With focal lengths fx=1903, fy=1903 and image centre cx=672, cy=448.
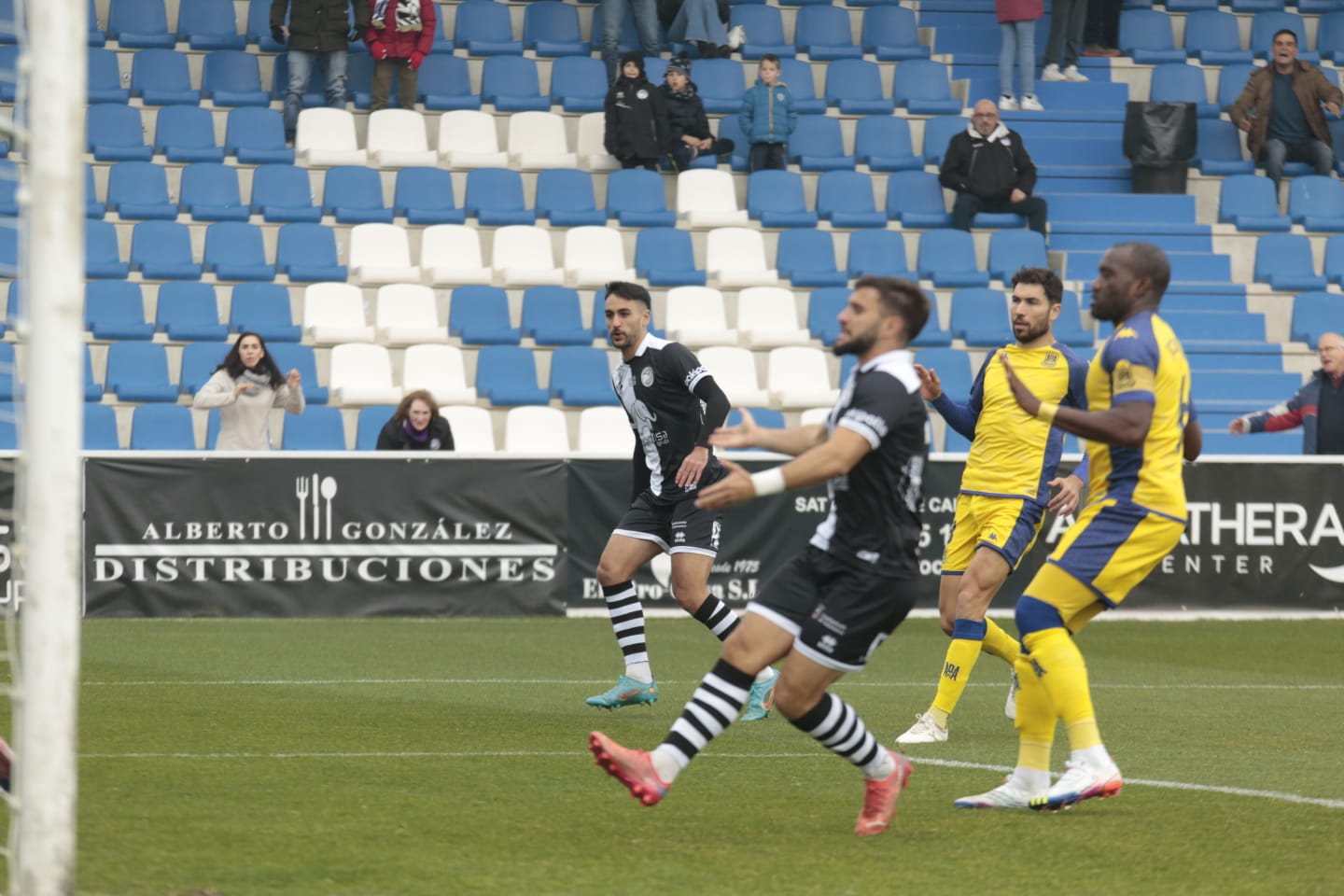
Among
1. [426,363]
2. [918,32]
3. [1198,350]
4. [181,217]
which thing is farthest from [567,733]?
[918,32]

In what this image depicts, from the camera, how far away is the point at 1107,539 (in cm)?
692

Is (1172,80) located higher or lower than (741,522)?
higher

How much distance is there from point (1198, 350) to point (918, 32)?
6.26 m

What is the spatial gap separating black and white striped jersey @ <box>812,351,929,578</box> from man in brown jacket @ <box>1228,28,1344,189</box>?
695 inches

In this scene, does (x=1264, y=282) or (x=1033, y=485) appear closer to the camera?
(x=1033, y=485)

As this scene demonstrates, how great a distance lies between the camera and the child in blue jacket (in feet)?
71.2

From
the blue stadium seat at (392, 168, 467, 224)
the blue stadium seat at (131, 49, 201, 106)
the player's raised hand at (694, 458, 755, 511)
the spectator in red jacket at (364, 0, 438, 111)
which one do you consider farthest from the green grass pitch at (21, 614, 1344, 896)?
the blue stadium seat at (131, 49, 201, 106)

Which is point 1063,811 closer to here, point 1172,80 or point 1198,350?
point 1198,350

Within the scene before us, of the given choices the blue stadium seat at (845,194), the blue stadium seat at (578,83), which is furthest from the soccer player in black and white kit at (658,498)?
the blue stadium seat at (578,83)

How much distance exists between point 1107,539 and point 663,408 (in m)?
3.61

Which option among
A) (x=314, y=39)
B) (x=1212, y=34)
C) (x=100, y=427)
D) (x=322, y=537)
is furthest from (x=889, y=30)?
(x=322, y=537)

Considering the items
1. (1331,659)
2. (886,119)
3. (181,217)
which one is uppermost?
(886,119)

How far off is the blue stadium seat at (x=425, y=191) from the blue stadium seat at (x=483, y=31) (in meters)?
2.80

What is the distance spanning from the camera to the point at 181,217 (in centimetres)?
2091
